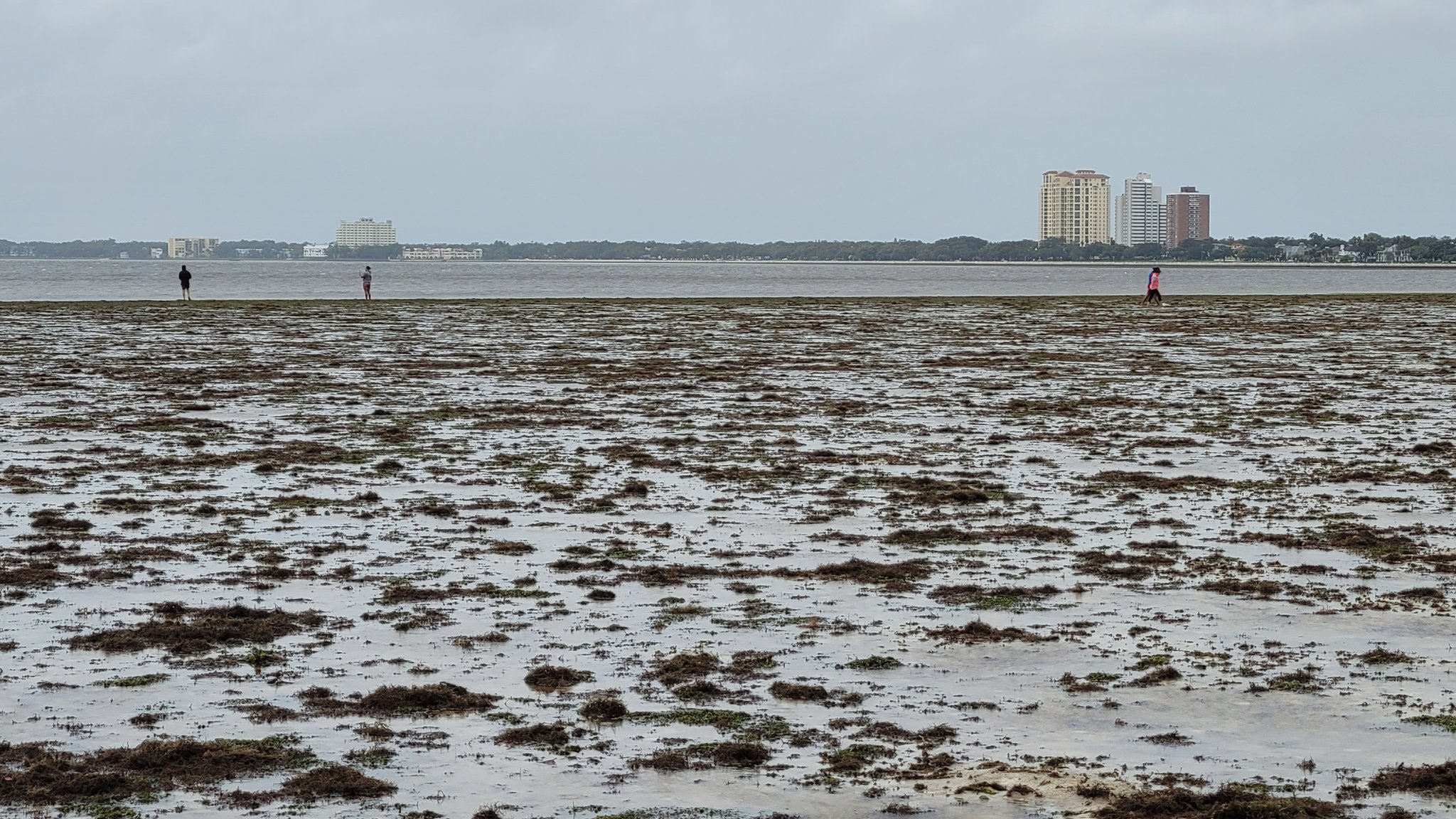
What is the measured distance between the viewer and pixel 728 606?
11.0 m

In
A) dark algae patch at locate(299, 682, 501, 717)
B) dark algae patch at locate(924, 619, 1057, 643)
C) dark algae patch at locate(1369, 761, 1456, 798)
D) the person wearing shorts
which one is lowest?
dark algae patch at locate(1369, 761, 1456, 798)

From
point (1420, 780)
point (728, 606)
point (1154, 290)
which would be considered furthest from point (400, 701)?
point (1154, 290)

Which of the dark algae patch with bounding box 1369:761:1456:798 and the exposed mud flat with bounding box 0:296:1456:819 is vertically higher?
the exposed mud flat with bounding box 0:296:1456:819

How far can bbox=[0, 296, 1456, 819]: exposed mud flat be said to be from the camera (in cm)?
758

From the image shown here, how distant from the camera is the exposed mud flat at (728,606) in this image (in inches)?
298

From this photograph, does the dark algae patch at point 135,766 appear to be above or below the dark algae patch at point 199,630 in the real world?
below

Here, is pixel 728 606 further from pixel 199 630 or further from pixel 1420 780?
pixel 1420 780

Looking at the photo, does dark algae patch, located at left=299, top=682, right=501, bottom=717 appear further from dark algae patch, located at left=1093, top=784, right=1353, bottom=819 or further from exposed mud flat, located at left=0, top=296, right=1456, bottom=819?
dark algae patch, located at left=1093, top=784, right=1353, bottom=819

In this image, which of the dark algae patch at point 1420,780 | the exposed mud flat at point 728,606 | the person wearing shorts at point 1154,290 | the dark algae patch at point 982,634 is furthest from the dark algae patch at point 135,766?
the person wearing shorts at point 1154,290

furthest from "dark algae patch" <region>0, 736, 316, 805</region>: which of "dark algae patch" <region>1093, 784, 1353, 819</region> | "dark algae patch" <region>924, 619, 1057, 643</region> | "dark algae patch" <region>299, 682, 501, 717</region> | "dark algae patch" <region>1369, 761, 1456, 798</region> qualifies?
"dark algae patch" <region>1369, 761, 1456, 798</region>

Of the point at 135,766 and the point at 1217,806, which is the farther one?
the point at 135,766

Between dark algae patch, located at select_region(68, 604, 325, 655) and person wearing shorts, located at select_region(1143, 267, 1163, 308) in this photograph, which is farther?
person wearing shorts, located at select_region(1143, 267, 1163, 308)

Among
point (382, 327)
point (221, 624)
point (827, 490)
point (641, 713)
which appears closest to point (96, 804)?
point (641, 713)

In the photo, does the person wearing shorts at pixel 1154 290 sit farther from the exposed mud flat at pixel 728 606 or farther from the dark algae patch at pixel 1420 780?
the dark algae patch at pixel 1420 780
